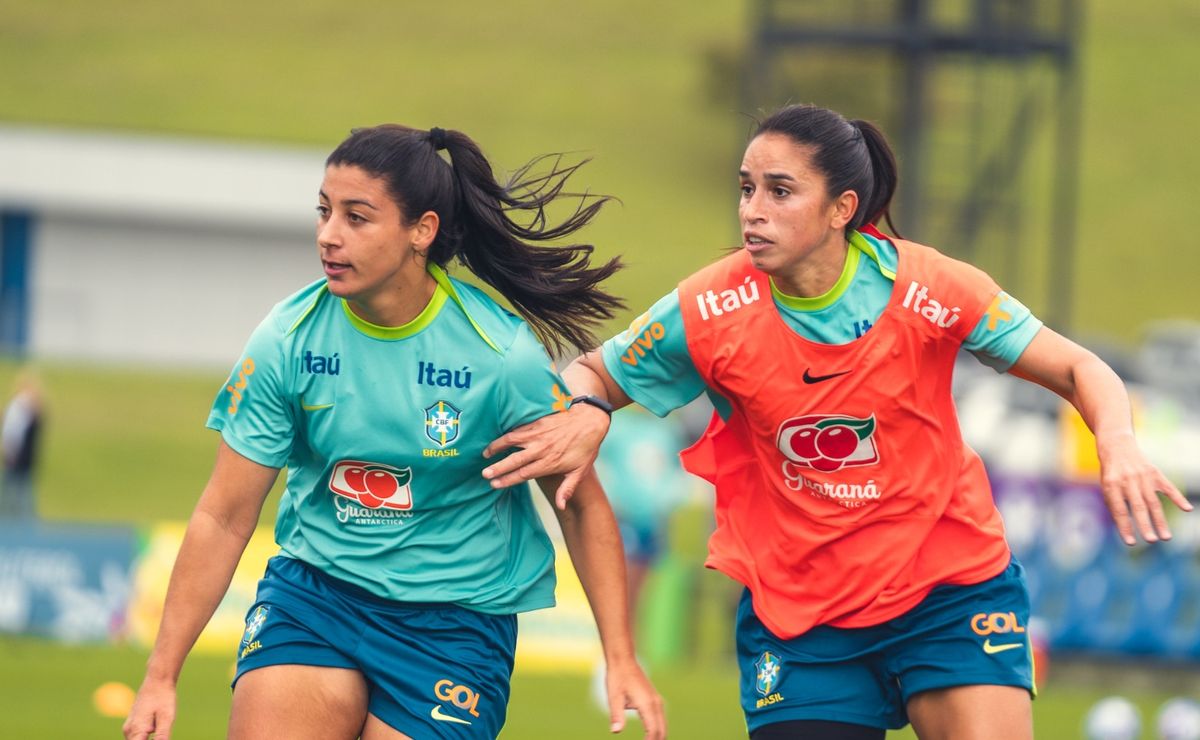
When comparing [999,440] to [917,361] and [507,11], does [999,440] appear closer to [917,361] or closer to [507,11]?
[917,361]

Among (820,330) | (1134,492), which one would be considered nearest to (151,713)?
(820,330)

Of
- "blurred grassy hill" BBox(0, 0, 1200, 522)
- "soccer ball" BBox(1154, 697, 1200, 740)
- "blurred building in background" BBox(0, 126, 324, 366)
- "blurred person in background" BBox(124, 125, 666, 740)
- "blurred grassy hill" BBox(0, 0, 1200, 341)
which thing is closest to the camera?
"blurred person in background" BBox(124, 125, 666, 740)

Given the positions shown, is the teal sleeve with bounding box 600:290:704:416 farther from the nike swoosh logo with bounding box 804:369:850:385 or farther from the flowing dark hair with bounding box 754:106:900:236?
the flowing dark hair with bounding box 754:106:900:236

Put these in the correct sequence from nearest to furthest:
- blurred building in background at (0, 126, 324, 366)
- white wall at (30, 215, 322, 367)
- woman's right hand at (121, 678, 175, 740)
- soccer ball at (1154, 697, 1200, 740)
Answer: woman's right hand at (121, 678, 175, 740) < soccer ball at (1154, 697, 1200, 740) < blurred building in background at (0, 126, 324, 366) < white wall at (30, 215, 322, 367)

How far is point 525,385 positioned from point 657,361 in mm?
472

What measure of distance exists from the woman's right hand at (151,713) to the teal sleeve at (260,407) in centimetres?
62

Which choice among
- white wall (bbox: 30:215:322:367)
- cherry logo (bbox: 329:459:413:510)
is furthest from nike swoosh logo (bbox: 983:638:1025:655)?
white wall (bbox: 30:215:322:367)

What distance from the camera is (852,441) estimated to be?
187 inches

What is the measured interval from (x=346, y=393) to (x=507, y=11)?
173 feet

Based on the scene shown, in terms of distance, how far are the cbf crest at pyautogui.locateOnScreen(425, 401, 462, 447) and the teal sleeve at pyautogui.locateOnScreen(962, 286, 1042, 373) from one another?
4.48 ft

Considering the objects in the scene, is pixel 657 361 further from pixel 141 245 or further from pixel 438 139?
pixel 141 245

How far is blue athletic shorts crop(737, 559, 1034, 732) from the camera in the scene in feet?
A: 15.3

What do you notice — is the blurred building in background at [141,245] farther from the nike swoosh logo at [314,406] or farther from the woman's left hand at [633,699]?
the woman's left hand at [633,699]

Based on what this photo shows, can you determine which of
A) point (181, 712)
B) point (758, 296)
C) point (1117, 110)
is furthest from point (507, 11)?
point (758, 296)
